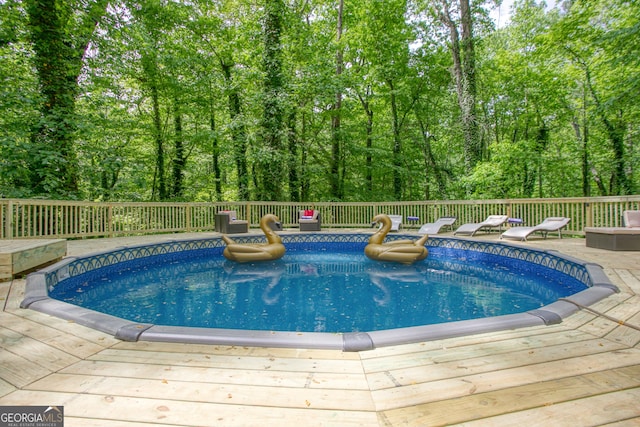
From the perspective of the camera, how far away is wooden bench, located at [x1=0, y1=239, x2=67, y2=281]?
362 cm

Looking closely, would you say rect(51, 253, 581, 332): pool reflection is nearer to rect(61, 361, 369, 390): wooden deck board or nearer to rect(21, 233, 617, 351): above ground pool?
rect(21, 233, 617, 351): above ground pool

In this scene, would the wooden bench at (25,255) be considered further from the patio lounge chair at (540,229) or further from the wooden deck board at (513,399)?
the patio lounge chair at (540,229)

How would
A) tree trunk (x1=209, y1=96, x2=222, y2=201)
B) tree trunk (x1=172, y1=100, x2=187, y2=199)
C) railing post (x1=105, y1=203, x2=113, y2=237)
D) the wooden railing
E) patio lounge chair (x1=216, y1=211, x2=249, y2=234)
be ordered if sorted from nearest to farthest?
1. the wooden railing
2. railing post (x1=105, y1=203, x2=113, y2=237)
3. patio lounge chair (x1=216, y1=211, x2=249, y2=234)
4. tree trunk (x1=209, y1=96, x2=222, y2=201)
5. tree trunk (x1=172, y1=100, x2=187, y2=199)

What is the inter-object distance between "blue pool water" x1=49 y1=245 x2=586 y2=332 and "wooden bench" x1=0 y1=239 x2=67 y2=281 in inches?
17.7

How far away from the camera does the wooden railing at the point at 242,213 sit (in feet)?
21.7

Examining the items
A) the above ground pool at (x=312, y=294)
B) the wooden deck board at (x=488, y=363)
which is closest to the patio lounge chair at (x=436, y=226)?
the above ground pool at (x=312, y=294)

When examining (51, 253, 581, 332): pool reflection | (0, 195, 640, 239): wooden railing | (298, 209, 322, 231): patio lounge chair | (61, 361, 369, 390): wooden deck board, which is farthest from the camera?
(298, 209, 322, 231): patio lounge chair

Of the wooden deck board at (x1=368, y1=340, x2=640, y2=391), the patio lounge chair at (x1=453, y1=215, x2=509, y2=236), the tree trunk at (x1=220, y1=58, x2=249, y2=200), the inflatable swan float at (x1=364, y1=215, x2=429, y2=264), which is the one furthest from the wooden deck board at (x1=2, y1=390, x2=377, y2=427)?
the tree trunk at (x1=220, y1=58, x2=249, y2=200)

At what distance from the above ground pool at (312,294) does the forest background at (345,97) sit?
348cm

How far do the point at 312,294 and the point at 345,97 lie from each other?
11347 mm

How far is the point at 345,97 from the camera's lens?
1371cm

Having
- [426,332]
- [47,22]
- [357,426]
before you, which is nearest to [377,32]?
[47,22]

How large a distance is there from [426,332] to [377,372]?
0.62 m

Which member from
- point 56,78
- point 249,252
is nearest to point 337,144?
point 249,252
